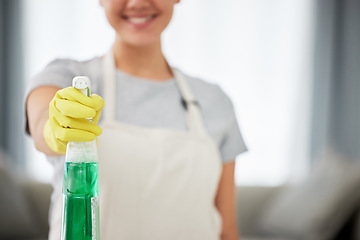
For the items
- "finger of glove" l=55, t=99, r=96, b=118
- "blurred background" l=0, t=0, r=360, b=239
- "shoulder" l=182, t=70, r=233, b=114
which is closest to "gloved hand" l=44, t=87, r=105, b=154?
"finger of glove" l=55, t=99, r=96, b=118

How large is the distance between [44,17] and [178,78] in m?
1.62

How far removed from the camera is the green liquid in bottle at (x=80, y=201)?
15.2 inches

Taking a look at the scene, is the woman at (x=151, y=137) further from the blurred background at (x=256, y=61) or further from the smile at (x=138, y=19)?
the blurred background at (x=256, y=61)

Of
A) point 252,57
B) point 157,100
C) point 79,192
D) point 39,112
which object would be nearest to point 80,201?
point 79,192

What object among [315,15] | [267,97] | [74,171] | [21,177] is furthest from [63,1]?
[74,171]

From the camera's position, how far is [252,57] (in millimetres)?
2303

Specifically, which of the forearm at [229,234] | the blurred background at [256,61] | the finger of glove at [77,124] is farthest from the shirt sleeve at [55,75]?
the blurred background at [256,61]

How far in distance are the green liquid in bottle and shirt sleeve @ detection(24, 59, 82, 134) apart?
0.40ft

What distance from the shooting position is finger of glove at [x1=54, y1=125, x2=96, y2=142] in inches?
14.8

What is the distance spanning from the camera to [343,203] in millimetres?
1553

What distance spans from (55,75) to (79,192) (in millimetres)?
152

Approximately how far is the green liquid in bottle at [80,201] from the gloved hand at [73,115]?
26 mm

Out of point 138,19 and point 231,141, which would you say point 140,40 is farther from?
point 231,141

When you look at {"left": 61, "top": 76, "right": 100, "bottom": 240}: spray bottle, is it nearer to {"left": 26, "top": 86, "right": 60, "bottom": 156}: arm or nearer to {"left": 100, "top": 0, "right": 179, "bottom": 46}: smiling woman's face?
{"left": 26, "top": 86, "right": 60, "bottom": 156}: arm
